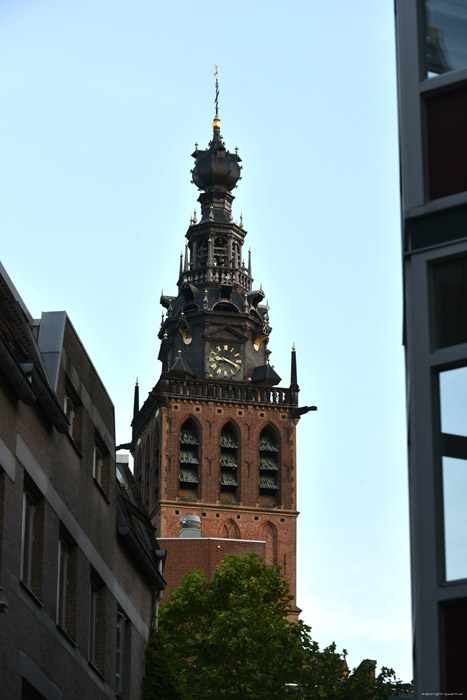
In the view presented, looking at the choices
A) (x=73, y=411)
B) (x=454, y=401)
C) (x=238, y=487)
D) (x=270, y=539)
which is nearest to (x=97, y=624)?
(x=73, y=411)

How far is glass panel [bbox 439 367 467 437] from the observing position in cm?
1351

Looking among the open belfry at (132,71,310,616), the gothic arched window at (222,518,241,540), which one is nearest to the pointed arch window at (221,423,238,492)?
the open belfry at (132,71,310,616)

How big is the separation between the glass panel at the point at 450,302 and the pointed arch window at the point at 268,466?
89.1m

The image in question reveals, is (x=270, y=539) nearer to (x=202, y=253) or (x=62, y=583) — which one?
(x=202, y=253)

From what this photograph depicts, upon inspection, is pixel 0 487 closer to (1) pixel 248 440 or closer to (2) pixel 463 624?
(2) pixel 463 624

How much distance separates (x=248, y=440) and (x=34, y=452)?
82638 mm

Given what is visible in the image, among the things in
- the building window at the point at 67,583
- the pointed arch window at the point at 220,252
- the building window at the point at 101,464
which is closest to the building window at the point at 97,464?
the building window at the point at 101,464

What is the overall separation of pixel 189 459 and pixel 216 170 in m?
24.6

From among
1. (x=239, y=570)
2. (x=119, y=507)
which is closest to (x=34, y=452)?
(x=119, y=507)

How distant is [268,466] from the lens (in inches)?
4065

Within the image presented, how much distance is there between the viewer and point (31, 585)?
21.2 meters

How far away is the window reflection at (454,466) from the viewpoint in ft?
43.3

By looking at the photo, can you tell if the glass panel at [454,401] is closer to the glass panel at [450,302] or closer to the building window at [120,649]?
the glass panel at [450,302]

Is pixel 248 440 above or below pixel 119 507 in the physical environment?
above
